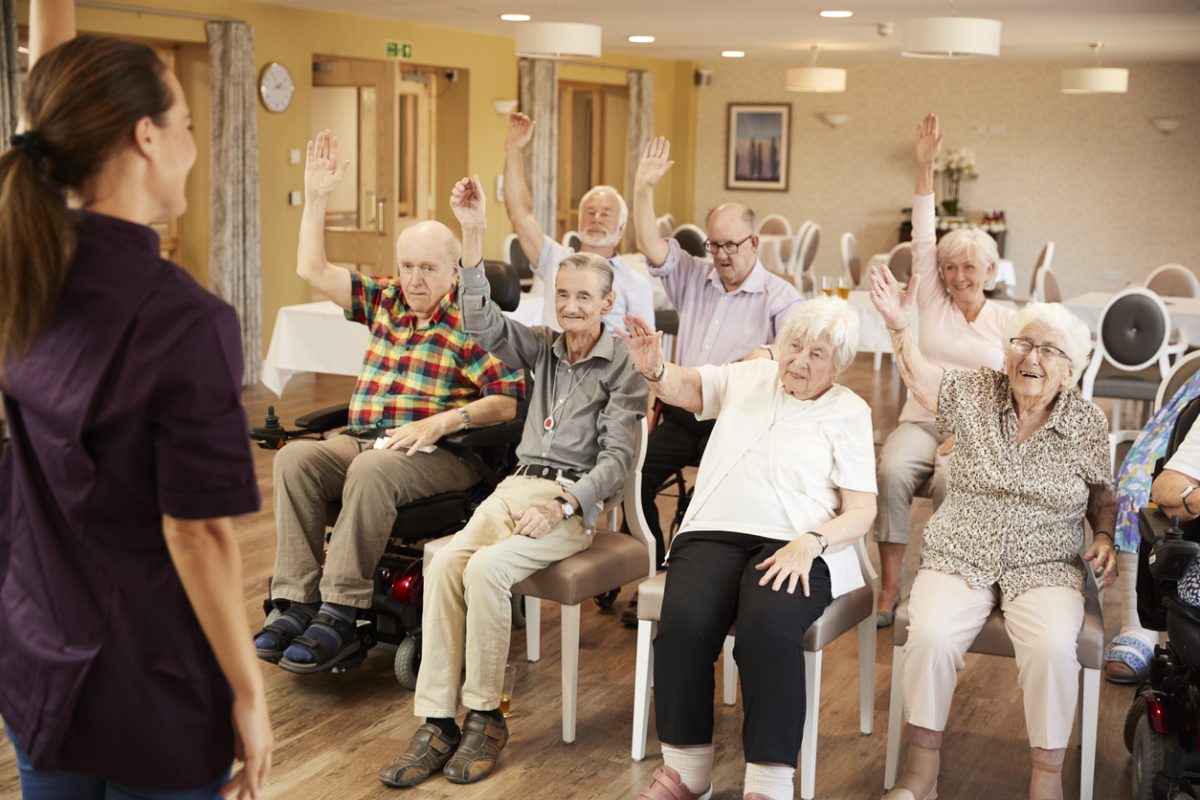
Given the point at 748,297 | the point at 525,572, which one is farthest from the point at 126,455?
the point at 748,297

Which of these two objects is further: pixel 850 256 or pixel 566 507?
pixel 850 256

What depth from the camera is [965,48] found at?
21.0 ft

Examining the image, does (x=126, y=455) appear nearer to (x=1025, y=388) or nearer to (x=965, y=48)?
(x=1025, y=388)

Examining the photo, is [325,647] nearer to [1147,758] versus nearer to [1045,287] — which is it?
[1147,758]

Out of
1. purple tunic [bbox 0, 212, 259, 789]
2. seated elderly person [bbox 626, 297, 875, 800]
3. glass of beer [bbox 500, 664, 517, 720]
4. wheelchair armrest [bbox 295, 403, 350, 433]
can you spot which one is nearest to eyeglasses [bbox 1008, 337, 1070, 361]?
seated elderly person [bbox 626, 297, 875, 800]

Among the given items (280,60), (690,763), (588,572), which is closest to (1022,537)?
(690,763)

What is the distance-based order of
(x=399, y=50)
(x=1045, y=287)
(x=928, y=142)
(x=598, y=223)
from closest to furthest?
(x=928, y=142) → (x=598, y=223) → (x=1045, y=287) → (x=399, y=50)

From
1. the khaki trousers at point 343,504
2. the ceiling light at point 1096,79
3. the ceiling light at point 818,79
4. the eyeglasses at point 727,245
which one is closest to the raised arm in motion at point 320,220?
the khaki trousers at point 343,504

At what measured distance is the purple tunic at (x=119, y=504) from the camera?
4.49 feet

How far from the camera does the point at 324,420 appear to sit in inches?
157

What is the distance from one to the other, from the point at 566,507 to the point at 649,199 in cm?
A: 150

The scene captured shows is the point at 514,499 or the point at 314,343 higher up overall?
the point at 314,343

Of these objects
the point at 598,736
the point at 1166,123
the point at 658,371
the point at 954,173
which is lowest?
the point at 598,736

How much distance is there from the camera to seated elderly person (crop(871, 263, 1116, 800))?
2947mm
